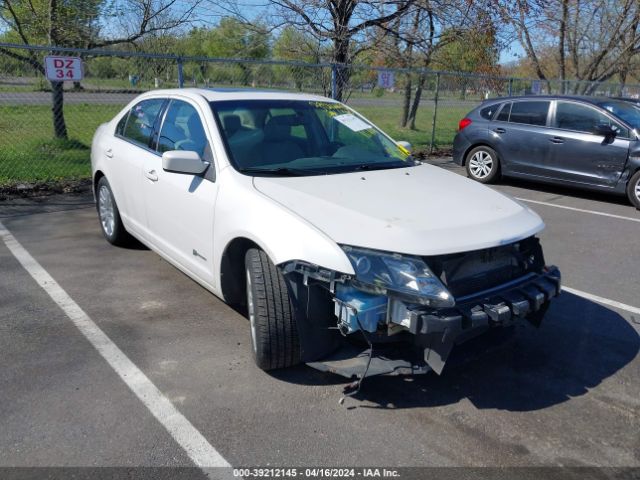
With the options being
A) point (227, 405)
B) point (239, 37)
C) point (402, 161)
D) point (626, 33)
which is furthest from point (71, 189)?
point (626, 33)

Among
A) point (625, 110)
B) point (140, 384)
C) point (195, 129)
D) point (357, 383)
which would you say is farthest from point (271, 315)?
point (625, 110)

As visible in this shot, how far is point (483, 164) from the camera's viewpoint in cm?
1020

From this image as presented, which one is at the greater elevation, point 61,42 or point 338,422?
point 61,42

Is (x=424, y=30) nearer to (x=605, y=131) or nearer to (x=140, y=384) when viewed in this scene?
(x=605, y=131)

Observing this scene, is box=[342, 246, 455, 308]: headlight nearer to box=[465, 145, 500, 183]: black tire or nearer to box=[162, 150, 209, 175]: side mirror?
box=[162, 150, 209, 175]: side mirror

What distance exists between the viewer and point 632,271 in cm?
568

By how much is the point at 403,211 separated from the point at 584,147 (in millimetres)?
6679

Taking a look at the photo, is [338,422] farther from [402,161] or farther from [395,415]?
[402,161]

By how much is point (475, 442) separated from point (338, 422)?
72 centimetres

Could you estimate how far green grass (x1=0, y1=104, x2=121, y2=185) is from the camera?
9078mm

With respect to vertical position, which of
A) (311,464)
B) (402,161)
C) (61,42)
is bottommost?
(311,464)

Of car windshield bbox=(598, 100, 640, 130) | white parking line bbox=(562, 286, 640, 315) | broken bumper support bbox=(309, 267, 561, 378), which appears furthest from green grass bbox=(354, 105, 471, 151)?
broken bumper support bbox=(309, 267, 561, 378)

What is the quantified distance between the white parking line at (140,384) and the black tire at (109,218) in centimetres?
81

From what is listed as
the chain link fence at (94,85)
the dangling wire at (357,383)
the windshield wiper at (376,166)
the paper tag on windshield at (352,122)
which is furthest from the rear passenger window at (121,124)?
the dangling wire at (357,383)
